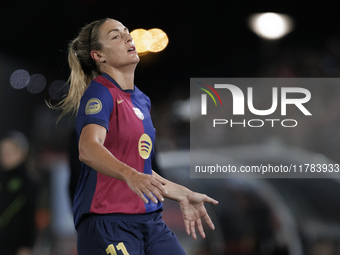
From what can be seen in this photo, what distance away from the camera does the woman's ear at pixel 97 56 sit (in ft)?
6.14

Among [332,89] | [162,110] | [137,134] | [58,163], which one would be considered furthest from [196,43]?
[137,134]

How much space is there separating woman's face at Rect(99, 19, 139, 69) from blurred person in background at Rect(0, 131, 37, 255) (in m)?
1.73

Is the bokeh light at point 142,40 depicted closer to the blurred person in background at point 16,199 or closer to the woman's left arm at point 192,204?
the blurred person in background at point 16,199

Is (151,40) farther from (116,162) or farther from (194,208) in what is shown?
(116,162)

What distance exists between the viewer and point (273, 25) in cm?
322

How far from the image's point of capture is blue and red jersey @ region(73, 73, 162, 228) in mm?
1568

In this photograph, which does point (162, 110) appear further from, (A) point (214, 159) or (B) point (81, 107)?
(B) point (81, 107)

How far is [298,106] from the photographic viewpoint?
322 cm

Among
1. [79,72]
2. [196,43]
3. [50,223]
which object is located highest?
[196,43]

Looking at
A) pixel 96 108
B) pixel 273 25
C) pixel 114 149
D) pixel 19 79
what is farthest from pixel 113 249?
pixel 273 25

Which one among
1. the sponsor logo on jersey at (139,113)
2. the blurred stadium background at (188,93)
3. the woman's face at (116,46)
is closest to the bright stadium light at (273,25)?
the blurred stadium background at (188,93)

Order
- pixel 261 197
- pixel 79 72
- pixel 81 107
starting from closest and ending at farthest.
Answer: pixel 81 107
pixel 79 72
pixel 261 197

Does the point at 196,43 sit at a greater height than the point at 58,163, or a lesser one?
greater

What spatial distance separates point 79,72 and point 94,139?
715mm
